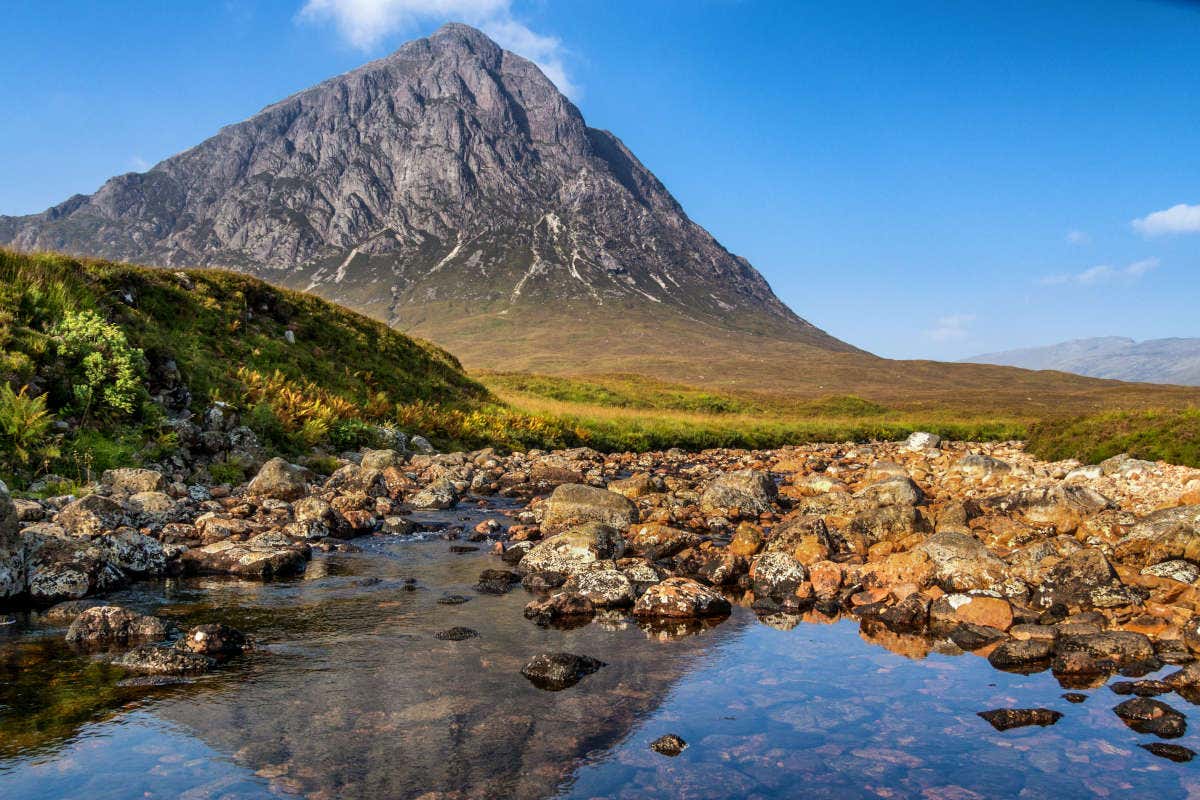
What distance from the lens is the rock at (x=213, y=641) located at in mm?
10352

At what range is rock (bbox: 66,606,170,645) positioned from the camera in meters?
10.6

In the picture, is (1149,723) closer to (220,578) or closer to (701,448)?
(220,578)

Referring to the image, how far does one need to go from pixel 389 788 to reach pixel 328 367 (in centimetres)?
3175

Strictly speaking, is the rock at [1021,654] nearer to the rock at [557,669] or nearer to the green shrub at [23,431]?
the rock at [557,669]

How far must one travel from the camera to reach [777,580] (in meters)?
14.7

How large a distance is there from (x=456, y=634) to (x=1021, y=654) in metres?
8.55

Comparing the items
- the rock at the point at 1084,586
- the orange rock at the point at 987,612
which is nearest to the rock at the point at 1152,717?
the orange rock at the point at 987,612

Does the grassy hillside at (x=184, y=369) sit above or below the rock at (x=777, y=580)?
above

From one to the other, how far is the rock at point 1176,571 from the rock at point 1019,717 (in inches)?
247

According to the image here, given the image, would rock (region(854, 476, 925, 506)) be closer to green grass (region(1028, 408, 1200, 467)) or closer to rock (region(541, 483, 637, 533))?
rock (region(541, 483, 637, 533))

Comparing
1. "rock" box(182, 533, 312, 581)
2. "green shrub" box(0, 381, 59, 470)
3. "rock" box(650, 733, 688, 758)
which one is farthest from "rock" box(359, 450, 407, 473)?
"rock" box(650, 733, 688, 758)

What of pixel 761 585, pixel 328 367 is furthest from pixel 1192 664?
pixel 328 367

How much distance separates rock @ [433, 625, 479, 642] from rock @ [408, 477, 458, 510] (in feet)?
37.7

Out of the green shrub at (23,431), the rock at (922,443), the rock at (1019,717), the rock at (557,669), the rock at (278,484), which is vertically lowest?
the rock at (1019,717)
